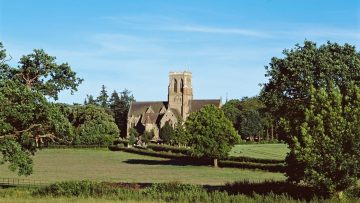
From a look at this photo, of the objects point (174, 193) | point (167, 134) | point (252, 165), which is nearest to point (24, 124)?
point (174, 193)

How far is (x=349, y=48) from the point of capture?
39000 mm

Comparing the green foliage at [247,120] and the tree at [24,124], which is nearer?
the tree at [24,124]

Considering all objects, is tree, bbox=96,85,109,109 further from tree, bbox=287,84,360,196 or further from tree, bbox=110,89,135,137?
tree, bbox=287,84,360,196

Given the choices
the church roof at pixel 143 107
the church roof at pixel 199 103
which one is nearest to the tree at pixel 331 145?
the church roof at pixel 199 103

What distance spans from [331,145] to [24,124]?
2046cm

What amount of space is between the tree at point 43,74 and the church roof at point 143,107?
133977 millimetres

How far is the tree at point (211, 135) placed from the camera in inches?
2940

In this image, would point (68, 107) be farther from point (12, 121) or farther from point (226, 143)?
point (226, 143)

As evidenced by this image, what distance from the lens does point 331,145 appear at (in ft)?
103

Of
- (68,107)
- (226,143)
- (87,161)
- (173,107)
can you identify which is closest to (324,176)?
(68,107)

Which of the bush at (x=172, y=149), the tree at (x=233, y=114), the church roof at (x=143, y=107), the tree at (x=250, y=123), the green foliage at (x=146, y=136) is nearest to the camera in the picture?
the bush at (x=172, y=149)

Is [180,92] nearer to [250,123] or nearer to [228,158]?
[250,123]

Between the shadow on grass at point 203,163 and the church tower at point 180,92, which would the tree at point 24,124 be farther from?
the church tower at point 180,92

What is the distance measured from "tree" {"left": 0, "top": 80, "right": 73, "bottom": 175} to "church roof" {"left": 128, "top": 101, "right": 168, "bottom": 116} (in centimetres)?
13489
